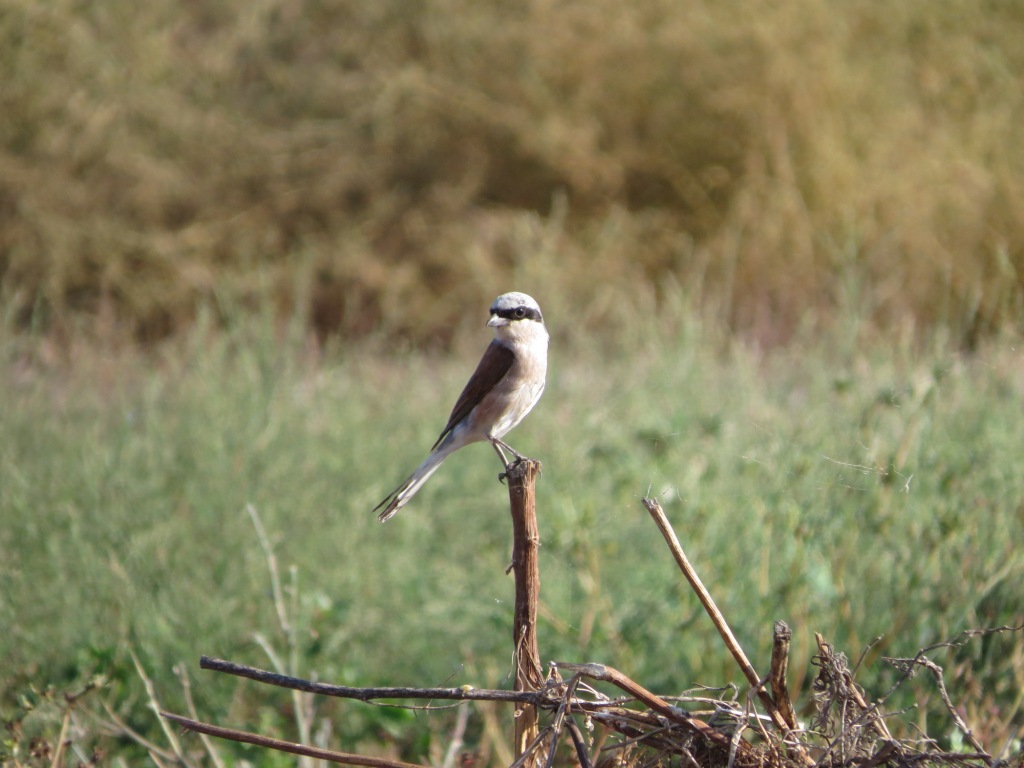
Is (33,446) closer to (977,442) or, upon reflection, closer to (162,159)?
(977,442)

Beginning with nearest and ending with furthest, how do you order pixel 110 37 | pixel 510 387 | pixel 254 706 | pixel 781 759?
pixel 781 759
pixel 510 387
pixel 254 706
pixel 110 37

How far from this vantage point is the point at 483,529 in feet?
14.9

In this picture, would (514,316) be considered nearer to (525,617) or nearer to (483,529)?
(525,617)

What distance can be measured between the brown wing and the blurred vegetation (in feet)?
20.6

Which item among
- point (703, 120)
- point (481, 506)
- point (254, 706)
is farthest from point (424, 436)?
point (703, 120)

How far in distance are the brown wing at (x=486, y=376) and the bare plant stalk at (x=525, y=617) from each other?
4.09 feet

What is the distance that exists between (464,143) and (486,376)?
8.25 metres

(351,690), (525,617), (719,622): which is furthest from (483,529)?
(351,690)

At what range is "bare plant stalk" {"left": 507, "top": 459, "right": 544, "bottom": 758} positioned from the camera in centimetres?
162

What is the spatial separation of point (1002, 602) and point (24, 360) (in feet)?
11.8

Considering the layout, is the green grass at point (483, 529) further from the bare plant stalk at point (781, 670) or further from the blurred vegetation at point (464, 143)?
the blurred vegetation at point (464, 143)

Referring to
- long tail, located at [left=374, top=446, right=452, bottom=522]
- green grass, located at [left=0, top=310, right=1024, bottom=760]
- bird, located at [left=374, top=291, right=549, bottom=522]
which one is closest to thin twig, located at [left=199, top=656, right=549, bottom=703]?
long tail, located at [left=374, top=446, right=452, bottom=522]

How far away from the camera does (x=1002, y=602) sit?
2963 mm

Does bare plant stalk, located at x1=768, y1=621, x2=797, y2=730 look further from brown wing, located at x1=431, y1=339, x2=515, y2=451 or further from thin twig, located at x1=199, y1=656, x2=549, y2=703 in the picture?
brown wing, located at x1=431, y1=339, x2=515, y2=451
